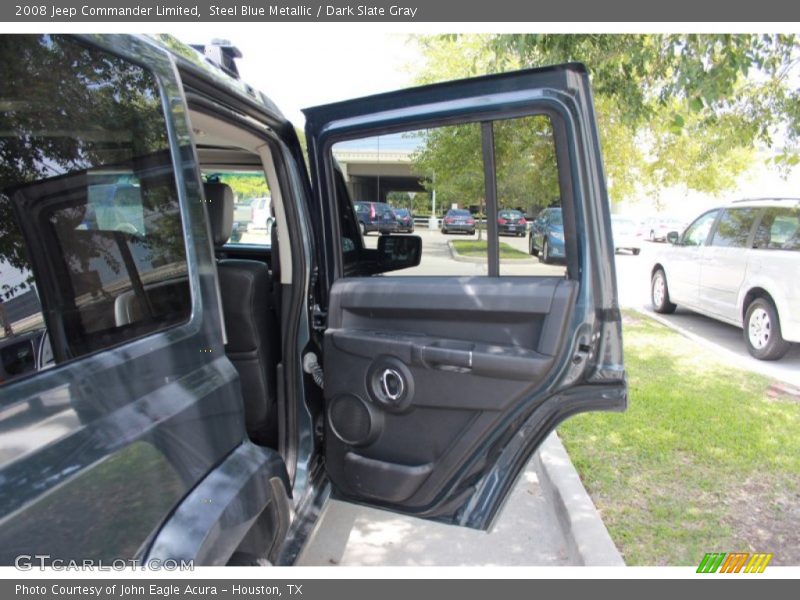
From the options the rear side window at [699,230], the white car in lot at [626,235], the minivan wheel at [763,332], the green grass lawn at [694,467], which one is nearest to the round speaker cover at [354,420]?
the green grass lawn at [694,467]

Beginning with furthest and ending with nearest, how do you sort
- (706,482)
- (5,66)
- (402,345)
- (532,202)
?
1. (706,482)
2. (532,202)
3. (402,345)
4. (5,66)

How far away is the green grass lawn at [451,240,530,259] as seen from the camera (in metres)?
2.10

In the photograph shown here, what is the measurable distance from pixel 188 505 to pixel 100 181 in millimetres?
882

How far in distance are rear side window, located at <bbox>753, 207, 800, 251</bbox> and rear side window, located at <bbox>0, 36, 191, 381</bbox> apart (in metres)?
6.85

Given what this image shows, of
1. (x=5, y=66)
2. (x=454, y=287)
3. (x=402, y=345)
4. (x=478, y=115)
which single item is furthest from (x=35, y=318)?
(x=478, y=115)

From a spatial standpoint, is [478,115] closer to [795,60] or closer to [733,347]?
[795,60]

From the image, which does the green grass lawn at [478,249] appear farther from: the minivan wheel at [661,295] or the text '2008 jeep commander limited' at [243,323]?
the minivan wheel at [661,295]

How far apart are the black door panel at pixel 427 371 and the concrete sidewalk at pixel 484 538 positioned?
2.27 feet

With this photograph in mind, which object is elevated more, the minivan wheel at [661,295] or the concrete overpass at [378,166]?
the concrete overpass at [378,166]

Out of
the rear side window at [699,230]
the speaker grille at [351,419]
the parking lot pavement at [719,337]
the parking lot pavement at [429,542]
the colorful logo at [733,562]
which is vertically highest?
the rear side window at [699,230]

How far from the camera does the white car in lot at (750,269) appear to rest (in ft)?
19.6

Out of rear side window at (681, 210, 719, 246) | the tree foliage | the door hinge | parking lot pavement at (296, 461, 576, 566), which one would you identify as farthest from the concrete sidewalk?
rear side window at (681, 210, 719, 246)

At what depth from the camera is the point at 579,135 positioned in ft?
6.06


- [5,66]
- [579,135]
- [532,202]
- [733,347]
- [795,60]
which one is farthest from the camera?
[733,347]
